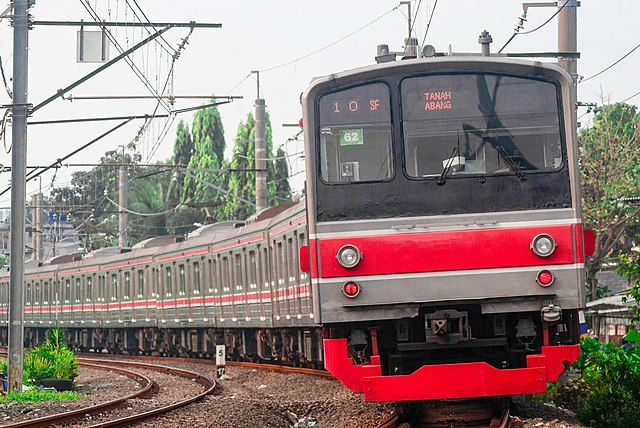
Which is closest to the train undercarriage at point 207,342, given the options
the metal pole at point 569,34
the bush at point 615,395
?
the metal pole at point 569,34

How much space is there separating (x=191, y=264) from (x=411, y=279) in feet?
56.6

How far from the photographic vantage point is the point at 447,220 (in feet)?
29.1

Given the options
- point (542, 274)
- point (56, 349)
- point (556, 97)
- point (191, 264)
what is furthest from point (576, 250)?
point (191, 264)

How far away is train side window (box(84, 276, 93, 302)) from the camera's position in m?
34.7

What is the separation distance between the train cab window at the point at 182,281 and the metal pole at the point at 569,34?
1430cm

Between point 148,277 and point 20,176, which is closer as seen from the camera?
point 20,176

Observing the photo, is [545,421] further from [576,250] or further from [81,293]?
[81,293]

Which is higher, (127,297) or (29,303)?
(29,303)

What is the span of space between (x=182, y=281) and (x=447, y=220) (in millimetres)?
18208

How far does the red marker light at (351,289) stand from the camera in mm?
8844

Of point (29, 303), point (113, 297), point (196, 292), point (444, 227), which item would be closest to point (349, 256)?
point (444, 227)

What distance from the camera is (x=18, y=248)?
16609 millimetres

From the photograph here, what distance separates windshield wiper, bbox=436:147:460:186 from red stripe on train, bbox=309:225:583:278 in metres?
0.41

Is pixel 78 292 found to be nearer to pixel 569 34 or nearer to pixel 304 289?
pixel 304 289
